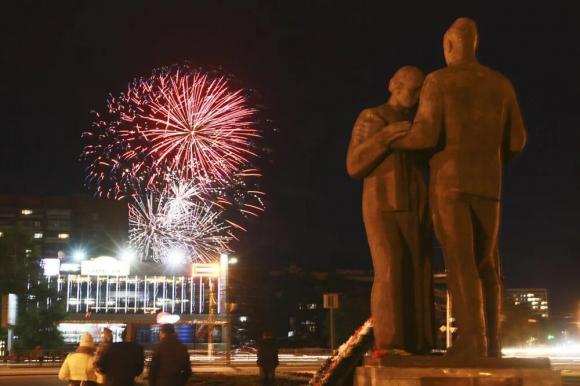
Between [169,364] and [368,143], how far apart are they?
3.41 m

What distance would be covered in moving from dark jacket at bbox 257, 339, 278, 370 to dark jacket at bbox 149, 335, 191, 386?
32.1 ft

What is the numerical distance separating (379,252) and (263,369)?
9.83 m

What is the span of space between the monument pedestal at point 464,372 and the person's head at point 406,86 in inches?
126

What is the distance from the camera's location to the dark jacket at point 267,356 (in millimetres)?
19000

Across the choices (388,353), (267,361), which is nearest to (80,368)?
(388,353)

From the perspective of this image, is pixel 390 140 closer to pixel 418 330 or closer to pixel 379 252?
pixel 379 252

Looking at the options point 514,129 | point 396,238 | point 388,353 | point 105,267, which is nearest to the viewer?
point 388,353

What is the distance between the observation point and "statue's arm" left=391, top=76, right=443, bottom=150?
30.9ft

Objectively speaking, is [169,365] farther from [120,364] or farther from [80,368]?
[80,368]

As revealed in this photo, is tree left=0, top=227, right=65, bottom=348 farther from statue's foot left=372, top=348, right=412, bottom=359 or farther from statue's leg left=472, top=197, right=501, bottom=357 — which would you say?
statue's leg left=472, top=197, right=501, bottom=357

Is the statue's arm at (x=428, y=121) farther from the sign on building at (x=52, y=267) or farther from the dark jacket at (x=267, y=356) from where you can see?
the sign on building at (x=52, y=267)

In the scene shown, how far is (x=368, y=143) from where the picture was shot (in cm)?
1000

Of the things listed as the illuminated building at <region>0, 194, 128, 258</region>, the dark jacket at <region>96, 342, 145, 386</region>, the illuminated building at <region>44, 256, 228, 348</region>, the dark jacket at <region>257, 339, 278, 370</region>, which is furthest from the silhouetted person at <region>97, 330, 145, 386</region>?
the illuminated building at <region>0, 194, 128, 258</region>

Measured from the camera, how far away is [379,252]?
32.7ft
